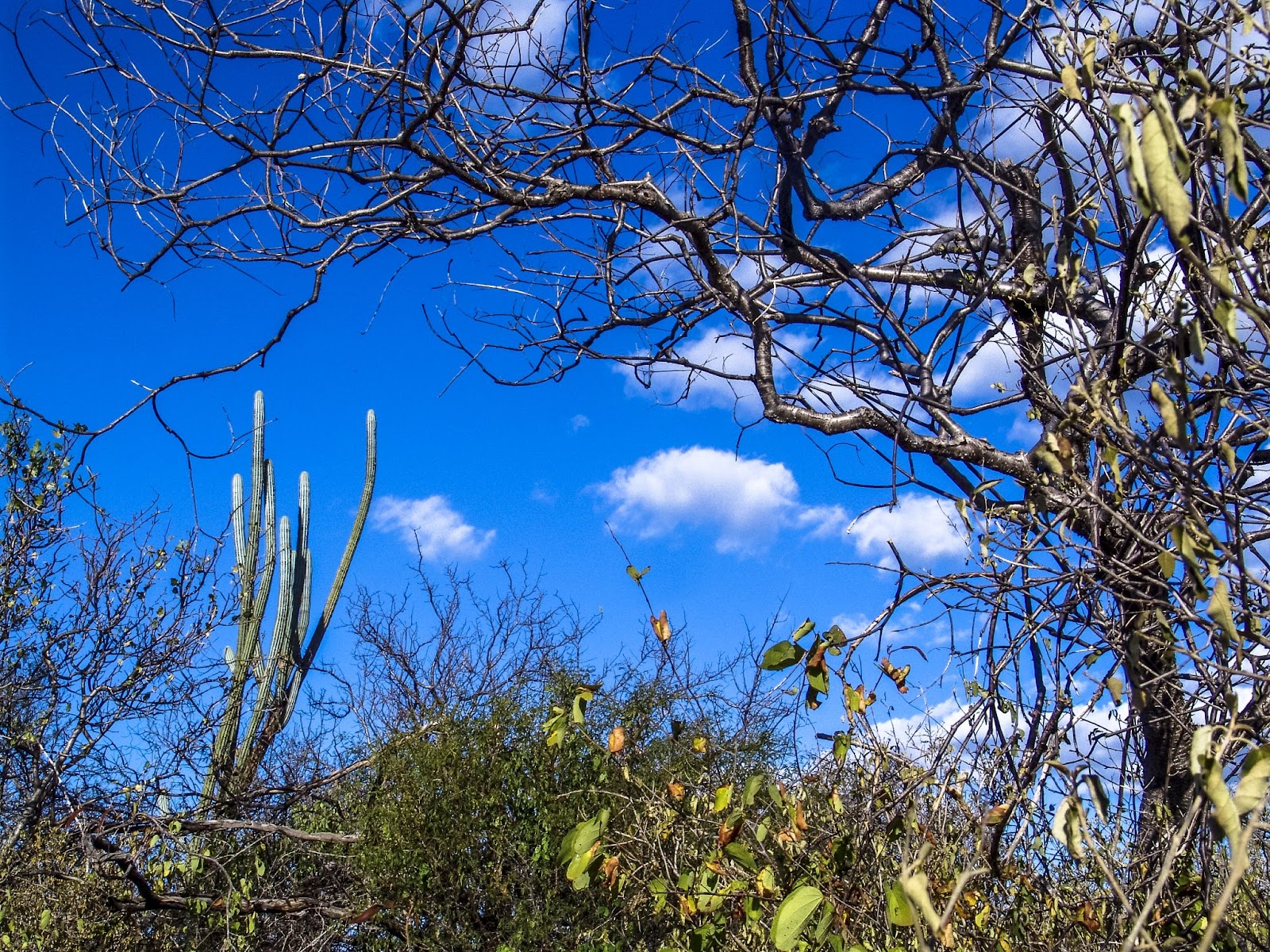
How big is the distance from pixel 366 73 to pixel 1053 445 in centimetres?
169

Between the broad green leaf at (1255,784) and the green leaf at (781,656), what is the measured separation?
2.30ft

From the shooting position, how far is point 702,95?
251 centimetres

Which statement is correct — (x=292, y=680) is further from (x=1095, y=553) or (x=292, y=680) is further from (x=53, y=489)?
(x=1095, y=553)

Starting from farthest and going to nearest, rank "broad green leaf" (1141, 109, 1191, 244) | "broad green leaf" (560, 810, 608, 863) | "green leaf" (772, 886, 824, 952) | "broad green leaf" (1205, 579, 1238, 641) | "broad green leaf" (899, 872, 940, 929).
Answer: "broad green leaf" (560, 810, 608, 863) → "green leaf" (772, 886, 824, 952) → "broad green leaf" (1205, 579, 1238, 641) → "broad green leaf" (1141, 109, 1191, 244) → "broad green leaf" (899, 872, 940, 929)

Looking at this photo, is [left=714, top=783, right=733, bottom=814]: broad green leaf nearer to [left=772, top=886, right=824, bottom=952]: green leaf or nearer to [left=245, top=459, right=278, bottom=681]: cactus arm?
[left=772, top=886, right=824, bottom=952]: green leaf

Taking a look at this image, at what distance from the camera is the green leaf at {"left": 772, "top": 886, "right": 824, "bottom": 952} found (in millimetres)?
1267

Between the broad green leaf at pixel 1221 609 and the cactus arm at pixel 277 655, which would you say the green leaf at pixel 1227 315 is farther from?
the cactus arm at pixel 277 655

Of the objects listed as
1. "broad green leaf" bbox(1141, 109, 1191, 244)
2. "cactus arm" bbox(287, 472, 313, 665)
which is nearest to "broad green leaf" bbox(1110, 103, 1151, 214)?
"broad green leaf" bbox(1141, 109, 1191, 244)

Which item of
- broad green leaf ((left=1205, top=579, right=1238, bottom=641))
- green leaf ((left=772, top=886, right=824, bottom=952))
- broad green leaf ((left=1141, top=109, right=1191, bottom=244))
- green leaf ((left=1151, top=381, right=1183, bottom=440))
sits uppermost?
broad green leaf ((left=1141, top=109, right=1191, bottom=244))

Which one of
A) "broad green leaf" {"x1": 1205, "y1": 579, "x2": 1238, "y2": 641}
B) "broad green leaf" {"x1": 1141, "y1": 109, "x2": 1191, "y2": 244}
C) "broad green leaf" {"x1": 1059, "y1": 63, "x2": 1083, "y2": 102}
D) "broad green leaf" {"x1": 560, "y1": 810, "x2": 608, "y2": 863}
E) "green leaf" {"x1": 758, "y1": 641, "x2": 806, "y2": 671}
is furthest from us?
"broad green leaf" {"x1": 560, "y1": 810, "x2": 608, "y2": 863}

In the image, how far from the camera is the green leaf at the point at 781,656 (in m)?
1.45

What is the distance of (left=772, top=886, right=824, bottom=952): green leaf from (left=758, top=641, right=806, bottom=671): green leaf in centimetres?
31

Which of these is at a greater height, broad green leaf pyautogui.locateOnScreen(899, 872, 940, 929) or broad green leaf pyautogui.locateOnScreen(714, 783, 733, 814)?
broad green leaf pyautogui.locateOnScreen(714, 783, 733, 814)

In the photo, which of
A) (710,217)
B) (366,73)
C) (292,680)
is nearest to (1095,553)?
(710,217)
